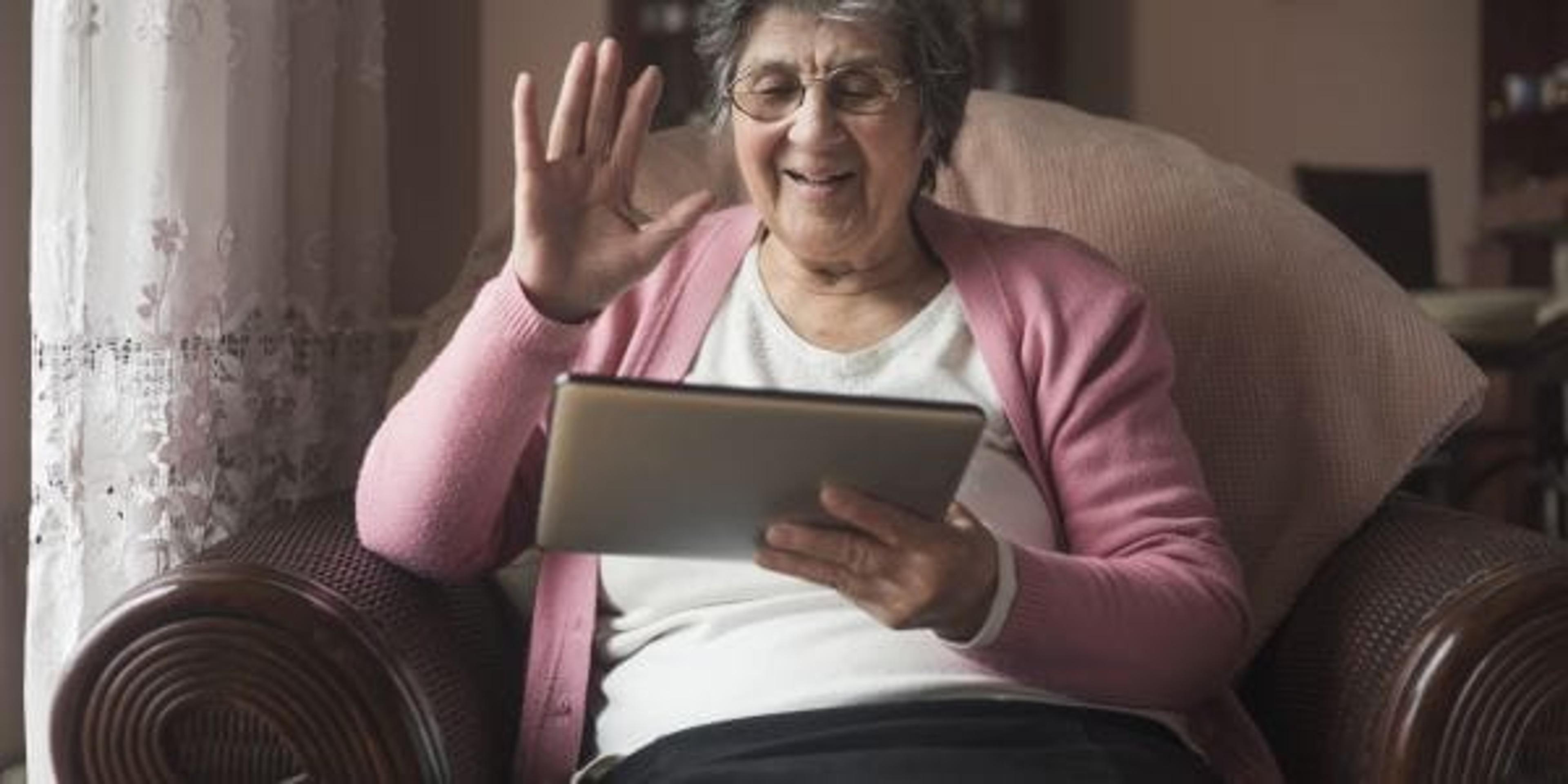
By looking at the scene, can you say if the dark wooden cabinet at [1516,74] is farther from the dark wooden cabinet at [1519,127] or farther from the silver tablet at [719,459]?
the silver tablet at [719,459]

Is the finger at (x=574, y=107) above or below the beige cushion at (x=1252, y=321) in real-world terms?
above

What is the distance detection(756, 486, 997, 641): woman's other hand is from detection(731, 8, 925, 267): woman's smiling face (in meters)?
0.29

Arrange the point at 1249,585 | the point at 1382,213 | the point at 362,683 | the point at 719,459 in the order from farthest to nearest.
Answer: the point at 1382,213
the point at 1249,585
the point at 362,683
the point at 719,459

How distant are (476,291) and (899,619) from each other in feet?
2.16

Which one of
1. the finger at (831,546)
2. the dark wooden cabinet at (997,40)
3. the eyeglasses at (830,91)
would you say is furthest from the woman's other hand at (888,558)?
the dark wooden cabinet at (997,40)

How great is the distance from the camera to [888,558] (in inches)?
35.5

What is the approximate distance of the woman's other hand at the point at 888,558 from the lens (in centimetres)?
88

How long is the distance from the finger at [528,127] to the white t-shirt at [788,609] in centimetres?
23

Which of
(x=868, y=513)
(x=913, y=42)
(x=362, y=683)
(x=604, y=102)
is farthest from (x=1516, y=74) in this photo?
(x=362, y=683)

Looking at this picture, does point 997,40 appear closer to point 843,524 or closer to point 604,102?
point 604,102

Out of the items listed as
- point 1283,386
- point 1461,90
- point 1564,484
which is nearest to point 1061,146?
point 1283,386

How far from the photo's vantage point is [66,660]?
94 cm

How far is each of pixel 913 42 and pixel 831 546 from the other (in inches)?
17.0

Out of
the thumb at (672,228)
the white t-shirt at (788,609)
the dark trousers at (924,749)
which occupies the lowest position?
the dark trousers at (924,749)
